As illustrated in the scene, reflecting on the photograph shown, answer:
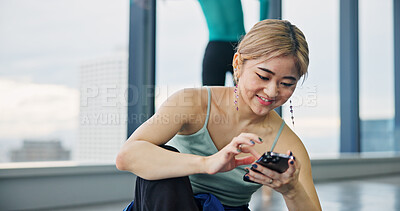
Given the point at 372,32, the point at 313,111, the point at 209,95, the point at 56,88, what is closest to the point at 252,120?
the point at 209,95

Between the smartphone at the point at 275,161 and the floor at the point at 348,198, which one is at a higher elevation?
the smartphone at the point at 275,161

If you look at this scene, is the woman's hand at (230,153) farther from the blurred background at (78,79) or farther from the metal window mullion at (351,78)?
the metal window mullion at (351,78)

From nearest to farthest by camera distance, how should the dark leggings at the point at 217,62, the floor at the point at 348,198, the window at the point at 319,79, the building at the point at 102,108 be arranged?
the dark leggings at the point at 217,62 < the floor at the point at 348,198 < the building at the point at 102,108 < the window at the point at 319,79

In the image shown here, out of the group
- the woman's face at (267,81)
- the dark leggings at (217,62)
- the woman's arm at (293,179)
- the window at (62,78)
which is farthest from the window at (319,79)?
the woman's face at (267,81)

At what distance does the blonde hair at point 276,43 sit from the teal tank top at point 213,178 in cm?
21

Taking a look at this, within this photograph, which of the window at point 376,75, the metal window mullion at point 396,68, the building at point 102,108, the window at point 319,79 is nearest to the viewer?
the building at point 102,108

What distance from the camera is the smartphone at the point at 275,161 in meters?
0.86

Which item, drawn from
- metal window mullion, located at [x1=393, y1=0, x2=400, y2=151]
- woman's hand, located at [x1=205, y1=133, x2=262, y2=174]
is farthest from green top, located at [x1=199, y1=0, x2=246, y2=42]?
metal window mullion, located at [x1=393, y1=0, x2=400, y2=151]

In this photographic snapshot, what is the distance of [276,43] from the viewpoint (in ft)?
3.47

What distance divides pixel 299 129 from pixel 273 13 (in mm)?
1002

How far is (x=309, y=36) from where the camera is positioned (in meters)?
3.61

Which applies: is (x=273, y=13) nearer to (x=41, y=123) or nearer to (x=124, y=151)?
(x=41, y=123)

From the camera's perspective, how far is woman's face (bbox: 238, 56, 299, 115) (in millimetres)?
1058

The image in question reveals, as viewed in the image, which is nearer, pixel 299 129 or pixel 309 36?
pixel 299 129
